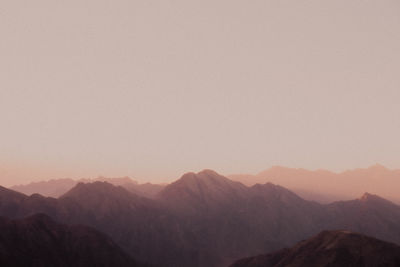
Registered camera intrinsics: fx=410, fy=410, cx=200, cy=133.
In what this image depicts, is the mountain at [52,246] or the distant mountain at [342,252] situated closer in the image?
the distant mountain at [342,252]

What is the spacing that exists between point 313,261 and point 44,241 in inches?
3515

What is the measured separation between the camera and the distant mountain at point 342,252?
11394 cm

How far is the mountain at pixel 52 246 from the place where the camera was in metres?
127

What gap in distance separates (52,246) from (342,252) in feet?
313

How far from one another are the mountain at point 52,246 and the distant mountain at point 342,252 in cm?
6503

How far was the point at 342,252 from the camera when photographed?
11881 centimetres

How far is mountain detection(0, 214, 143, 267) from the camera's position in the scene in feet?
417

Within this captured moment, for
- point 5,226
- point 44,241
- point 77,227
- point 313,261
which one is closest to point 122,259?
point 77,227

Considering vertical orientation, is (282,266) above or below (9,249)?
below

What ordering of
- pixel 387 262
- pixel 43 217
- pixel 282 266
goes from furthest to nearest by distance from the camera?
pixel 43 217 < pixel 282 266 < pixel 387 262

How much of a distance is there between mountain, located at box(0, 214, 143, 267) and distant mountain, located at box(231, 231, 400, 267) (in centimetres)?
6503

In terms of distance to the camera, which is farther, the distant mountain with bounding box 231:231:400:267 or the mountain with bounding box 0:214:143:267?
the mountain with bounding box 0:214:143:267

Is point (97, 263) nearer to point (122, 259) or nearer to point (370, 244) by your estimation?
point (122, 259)

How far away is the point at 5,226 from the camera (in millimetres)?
137000
